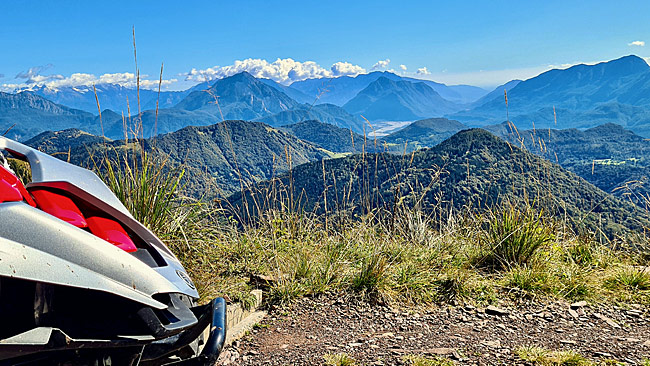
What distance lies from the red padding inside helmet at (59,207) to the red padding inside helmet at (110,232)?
0.04m

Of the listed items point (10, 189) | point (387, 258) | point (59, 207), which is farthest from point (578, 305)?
point (10, 189)

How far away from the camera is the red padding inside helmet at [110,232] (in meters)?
1.50

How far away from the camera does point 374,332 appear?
3.10m

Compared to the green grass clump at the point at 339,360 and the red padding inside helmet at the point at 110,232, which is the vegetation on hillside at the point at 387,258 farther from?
the red padding inside helmet at the point at 110,232

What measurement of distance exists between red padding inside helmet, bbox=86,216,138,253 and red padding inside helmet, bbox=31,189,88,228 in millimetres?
39

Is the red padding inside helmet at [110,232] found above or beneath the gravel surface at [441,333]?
above

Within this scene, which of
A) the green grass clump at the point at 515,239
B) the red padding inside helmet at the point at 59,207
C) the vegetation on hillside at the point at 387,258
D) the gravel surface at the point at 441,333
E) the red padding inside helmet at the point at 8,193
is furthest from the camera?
the green grass clump at the point at 515,239

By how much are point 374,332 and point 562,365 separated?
121cm

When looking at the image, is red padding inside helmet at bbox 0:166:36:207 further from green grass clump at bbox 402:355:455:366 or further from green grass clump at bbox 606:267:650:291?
green grass clump at bbox 606:267:650:291

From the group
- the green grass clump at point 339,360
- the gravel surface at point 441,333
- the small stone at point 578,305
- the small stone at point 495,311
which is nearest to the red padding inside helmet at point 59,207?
the gravel surface at point 441,333

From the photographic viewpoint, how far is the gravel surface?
2.68 meters

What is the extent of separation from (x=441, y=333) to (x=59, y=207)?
2581 mm

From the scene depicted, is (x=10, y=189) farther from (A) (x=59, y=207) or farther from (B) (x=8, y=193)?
(A) (x=59, y=207)

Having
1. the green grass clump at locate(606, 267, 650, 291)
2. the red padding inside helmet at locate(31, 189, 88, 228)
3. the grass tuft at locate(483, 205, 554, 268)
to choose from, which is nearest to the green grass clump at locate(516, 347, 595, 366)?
the grass tuft at locate(483, 205, 554, 268)
